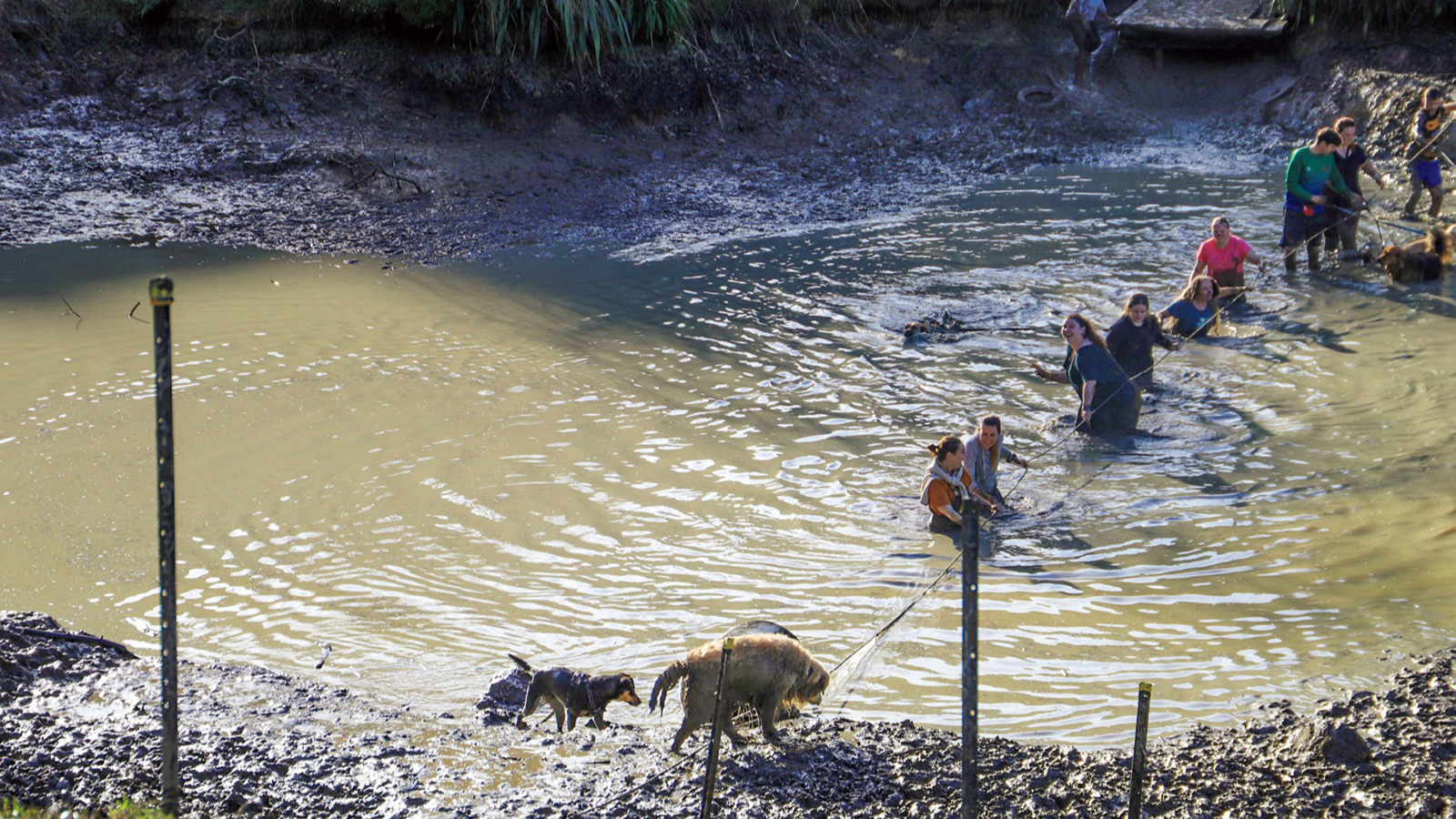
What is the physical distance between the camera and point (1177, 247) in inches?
594

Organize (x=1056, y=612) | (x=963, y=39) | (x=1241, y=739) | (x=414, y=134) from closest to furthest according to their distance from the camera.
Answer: (x=1241, y=739) < (x=1056, y=612) < (x=414, y=134) < (x=963, y=39)

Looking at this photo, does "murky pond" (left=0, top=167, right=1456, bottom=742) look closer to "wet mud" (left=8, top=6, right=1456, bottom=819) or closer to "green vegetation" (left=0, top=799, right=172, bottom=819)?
"wet mud" (left=8, top=6, right=1456, bottom=819)

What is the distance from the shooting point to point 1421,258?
12.9 meters

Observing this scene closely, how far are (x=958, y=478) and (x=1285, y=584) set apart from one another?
7.19 feet

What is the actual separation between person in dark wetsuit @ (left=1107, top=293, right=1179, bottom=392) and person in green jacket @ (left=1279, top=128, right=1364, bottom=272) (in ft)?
14.3

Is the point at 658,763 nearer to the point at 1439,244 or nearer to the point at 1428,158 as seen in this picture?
the point at 1439,244

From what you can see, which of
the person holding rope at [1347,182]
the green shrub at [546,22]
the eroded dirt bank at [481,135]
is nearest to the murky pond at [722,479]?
the person holding rope at [1347,182]

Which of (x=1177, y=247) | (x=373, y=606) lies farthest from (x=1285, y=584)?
(x=1177, y=247)


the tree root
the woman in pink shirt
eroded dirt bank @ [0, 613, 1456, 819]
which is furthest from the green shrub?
eroded dirt bank @ [0, 613, 1456, 819]

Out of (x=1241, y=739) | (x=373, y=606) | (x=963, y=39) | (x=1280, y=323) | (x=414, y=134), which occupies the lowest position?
(x=373, y=606)

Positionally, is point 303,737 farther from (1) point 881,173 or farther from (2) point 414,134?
(1) point 881,173

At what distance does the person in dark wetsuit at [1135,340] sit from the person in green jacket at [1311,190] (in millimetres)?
4349

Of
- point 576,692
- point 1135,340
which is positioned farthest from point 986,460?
point 576,692

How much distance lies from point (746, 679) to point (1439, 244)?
443 inches
